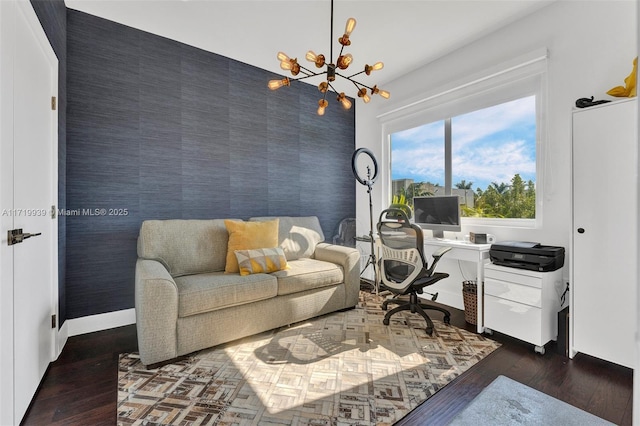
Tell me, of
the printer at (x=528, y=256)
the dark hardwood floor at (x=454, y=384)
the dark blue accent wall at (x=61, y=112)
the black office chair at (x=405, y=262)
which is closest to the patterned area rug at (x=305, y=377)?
the dark hardwood floor at (x=454, y=384)

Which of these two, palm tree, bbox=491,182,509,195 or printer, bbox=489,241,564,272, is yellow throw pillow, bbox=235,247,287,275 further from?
palm tree, bbox=491,182,509,195

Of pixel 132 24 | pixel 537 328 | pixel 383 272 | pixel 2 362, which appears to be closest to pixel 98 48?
pixel 132 24

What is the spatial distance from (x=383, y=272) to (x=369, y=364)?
93 centimetres

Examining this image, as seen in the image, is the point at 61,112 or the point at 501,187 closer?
the point at 61,112

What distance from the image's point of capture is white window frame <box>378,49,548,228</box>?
2531 millimetres

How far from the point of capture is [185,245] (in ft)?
8.50

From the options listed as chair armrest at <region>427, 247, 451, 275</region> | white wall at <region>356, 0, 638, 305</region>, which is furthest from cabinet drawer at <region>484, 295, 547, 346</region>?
white wall at <region>356, 0, 638, 305</region>

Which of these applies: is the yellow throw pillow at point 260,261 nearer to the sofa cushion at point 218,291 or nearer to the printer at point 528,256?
the sofa cushion at point 218,291

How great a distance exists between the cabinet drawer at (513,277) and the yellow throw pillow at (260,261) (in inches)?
69.0

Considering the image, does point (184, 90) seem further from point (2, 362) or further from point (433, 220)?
point (433, 220)

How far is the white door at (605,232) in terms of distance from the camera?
181cm

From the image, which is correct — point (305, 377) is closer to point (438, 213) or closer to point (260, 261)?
point (260, 261)

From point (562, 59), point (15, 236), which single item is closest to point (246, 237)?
point (15, 236)

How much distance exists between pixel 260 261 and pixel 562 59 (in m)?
3.01
